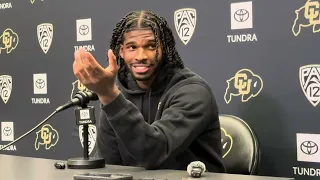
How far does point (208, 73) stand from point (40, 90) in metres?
1.23

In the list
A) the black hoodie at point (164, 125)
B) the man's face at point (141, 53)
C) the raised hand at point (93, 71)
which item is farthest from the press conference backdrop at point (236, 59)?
the raised hand at point (93, 71)

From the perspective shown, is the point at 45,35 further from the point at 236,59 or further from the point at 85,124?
the point at 85,124

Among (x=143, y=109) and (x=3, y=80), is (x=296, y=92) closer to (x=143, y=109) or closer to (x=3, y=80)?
(x=143, y=109)

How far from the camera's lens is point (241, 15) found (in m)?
2.44

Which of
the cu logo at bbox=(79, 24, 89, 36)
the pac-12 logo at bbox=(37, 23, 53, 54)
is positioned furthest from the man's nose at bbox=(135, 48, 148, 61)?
the pac-12 logo at bbox=(37, 23, 53, 54)

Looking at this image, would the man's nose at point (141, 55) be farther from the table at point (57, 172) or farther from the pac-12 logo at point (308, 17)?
the pac-12 logo at point (308, 17)

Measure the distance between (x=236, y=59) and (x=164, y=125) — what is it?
92 cm

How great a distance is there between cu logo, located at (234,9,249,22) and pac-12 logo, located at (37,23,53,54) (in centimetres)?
129

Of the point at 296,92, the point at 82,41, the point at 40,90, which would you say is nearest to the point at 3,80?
the point at 40,90

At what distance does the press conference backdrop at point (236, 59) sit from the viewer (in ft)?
7.48

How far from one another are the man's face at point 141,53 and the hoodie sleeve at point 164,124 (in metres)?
0.14

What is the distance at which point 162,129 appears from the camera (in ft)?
5.37

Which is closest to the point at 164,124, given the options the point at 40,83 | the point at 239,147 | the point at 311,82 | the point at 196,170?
the point at 196,170

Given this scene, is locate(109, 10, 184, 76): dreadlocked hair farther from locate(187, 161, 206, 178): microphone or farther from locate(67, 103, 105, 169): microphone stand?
locate(187, 161, 206, 178): microphone
